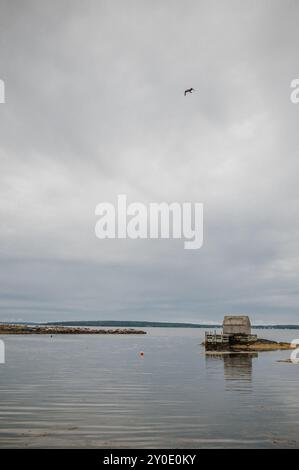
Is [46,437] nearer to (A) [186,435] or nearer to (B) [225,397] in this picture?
(A) [186,435]

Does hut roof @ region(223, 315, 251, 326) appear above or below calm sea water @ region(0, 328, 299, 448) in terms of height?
above

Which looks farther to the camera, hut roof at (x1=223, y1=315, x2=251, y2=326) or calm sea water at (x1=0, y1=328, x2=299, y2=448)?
hut roof at (x1=223, y1=315, x2=251, y2=326)

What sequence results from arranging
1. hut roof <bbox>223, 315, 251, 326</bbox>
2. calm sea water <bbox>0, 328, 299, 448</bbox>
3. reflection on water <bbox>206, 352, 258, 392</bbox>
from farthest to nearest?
hut roof <bbox>223, 315, 251, 326</bbox>
reflection on water <bbox>206, 352, 258, 392</bbox>
calm sea water <bbox>0, 328, 299, 448</bbox>

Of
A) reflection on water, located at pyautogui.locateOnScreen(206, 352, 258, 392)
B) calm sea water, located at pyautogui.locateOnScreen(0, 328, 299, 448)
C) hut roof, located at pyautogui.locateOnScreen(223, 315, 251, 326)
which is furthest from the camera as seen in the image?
hut roof, located at pyautogui.locateOnScreen(223, 315, 251, 326)

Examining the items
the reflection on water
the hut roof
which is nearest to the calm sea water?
the reflection on water

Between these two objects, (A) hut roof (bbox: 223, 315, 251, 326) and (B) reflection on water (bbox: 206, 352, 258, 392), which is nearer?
(B) reflection on water (bbox: 206, 352, 258, 392)

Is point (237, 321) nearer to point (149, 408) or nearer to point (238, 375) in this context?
point (238, 375)

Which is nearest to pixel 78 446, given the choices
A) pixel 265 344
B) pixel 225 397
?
pixel 225 397

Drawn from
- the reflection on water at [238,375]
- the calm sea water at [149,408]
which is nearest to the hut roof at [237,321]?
the reflection on water at [238,375]

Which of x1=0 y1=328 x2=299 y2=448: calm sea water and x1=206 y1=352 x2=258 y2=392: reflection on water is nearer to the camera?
x1=0 y1=328 x2=299 y2=448: calm sea water

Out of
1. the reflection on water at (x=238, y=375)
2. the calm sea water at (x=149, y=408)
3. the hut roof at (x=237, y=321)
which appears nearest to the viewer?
the calm sea water at (x=149, y=408)

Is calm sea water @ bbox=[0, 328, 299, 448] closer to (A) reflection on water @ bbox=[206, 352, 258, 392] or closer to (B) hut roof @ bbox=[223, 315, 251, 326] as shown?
(A) reflection on water @ bbox=[206, 352, 258, 392]

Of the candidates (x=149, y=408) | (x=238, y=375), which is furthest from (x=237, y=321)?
(x=149, y=408)

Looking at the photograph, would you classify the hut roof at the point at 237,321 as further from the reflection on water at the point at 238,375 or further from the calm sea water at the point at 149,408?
the calm sea water at the point at 149,408
